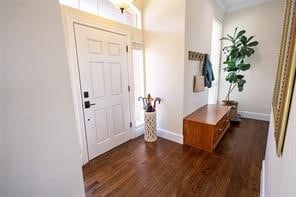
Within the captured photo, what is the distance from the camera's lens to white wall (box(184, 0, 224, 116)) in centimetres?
268

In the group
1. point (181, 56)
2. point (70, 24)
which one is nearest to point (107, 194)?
Answer: point (70, 24)

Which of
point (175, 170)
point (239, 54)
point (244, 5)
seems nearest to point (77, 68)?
point (175, 170)

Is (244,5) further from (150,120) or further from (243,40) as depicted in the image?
(150,120)

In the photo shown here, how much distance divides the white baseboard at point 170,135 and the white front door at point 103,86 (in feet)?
2.47

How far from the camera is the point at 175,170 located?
2121 mm

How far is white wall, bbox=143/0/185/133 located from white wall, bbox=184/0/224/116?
0.13m

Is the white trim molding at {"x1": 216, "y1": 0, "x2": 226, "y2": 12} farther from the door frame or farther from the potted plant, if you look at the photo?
the door frame

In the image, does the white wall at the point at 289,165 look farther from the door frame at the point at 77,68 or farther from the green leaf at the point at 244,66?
the green leaf at the point at 244,66

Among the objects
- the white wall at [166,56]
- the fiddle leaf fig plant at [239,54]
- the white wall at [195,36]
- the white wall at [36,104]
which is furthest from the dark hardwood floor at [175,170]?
the fiddle leaf fig plant at [239,54]

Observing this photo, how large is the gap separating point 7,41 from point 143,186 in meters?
1.86

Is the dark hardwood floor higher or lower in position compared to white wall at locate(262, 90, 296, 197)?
lower

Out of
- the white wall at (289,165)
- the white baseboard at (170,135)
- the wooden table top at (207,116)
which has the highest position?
the white wall at (289,165)

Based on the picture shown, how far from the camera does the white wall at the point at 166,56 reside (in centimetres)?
261

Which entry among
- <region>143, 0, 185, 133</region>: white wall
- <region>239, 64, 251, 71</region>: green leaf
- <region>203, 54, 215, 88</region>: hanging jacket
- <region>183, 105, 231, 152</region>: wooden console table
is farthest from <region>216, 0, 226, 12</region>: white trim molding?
<region>183, 105, 231, 152</region>: wooden console table
